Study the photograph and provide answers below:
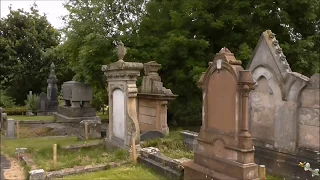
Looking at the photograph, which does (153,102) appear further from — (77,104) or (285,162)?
(77,104)

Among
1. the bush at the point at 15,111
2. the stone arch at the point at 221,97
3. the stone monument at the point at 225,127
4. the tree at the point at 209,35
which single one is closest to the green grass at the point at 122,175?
the stone monument at the point at 225,127

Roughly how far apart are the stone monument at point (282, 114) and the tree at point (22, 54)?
79.8 ft

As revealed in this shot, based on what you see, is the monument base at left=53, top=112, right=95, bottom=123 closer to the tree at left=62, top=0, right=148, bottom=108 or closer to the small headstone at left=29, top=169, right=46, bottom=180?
the tree at left=62, top=0, right=148, bottom=108

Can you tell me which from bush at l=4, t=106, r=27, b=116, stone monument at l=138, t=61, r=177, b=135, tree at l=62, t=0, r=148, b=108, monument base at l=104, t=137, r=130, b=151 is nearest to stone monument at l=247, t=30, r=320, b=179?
stone monument at l=138, t=61, r=177, b=135

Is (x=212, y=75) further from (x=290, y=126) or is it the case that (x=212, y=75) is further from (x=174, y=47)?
(x=174, y=47)

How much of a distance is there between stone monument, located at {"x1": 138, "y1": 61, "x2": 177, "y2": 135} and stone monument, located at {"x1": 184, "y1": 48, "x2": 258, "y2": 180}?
3979 mm

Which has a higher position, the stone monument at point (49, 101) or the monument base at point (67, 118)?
the stone monument at point (49, 101)

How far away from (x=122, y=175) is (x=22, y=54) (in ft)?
84.9

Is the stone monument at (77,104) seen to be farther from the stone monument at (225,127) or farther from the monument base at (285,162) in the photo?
the stone monument at (225,127)

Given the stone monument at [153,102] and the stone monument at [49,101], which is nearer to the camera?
the stone monument at [153,102]

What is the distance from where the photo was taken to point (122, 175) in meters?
7.32

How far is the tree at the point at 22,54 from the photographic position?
28.3 meters

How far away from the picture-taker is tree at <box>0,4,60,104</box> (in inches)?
1113

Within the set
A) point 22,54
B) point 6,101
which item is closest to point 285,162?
point 6,101
